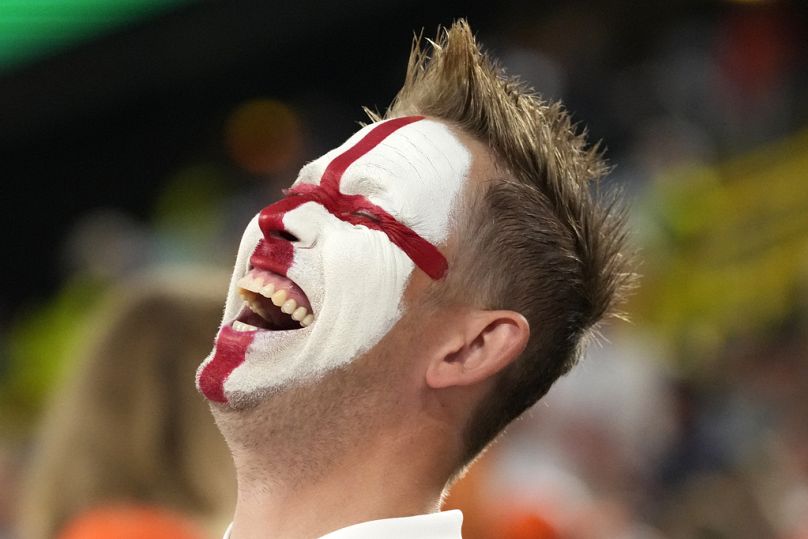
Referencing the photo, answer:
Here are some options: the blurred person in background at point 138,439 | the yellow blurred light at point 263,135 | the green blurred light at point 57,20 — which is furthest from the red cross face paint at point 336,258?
the yellow blurred light at point 263,135

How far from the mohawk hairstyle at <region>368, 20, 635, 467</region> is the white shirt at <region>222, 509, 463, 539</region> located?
0.13 metres

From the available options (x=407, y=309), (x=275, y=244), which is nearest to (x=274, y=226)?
(x=275, y=244)

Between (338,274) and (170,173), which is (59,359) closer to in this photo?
(170,173)

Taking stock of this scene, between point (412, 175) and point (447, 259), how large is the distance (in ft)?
0.49

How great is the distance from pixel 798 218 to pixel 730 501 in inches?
91.6

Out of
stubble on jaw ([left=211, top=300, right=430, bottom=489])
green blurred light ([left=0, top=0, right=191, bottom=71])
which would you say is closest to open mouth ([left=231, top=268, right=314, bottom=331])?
stubble on jaw ([left=211, top=300, right=430, bottom=489])

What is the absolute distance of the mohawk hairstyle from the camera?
1.96 m

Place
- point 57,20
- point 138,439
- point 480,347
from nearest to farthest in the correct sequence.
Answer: point 480,347 < point 138,439 < point 57,20

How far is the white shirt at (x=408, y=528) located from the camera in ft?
5.83

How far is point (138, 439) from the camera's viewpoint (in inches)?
99.8

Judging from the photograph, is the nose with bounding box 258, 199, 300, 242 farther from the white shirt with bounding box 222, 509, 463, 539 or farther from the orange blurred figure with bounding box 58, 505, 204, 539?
the orange blurred figure with bounding box 58, 505, 204, 539

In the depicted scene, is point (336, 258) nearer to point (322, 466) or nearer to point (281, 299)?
point (281, 299)

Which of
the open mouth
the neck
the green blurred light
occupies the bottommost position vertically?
the green blurred light

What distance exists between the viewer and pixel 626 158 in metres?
6.64
